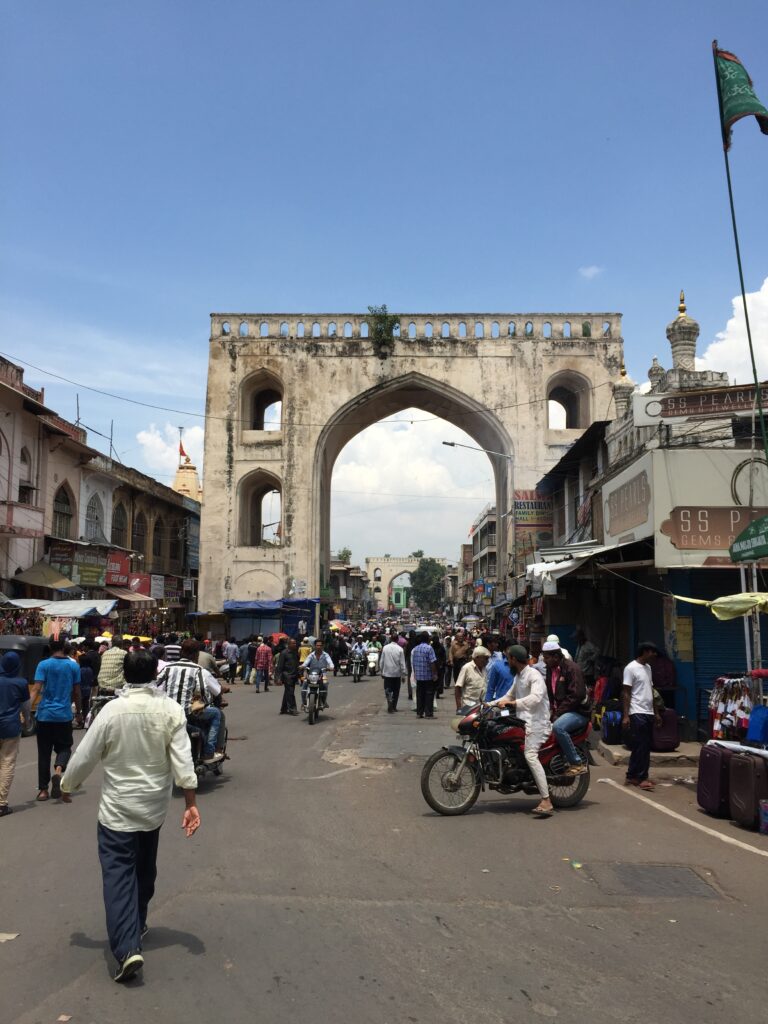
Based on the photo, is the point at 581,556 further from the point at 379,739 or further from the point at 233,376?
the point at 233,376

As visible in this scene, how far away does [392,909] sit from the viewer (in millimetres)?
4285

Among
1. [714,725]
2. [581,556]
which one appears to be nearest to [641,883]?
[714,725]

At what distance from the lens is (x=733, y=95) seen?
8695 mm

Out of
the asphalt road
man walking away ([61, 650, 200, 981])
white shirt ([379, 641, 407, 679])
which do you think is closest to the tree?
white shirt ([379, 641, 407, 679])

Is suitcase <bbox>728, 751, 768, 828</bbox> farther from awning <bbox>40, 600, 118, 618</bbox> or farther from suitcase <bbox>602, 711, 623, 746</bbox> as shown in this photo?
awning <bbox>40, 600, 118, 618</bbox>

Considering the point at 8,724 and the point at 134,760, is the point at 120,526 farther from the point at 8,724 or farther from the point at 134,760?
the point at 134,760

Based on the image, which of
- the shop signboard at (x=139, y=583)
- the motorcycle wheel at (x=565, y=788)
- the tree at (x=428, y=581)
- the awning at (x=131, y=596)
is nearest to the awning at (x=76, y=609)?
the awning at (x=131, y=596)

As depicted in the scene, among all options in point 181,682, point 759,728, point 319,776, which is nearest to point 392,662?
point 319,776

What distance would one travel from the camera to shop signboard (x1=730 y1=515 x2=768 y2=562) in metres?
7.43

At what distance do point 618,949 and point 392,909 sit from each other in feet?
3.79

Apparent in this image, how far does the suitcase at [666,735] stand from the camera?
9492 mm

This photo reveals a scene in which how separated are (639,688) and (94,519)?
23.1m

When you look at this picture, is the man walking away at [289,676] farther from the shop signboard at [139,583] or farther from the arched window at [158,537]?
the arched window at [158,537]

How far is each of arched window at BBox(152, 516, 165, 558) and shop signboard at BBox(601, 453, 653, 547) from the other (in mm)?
23820
